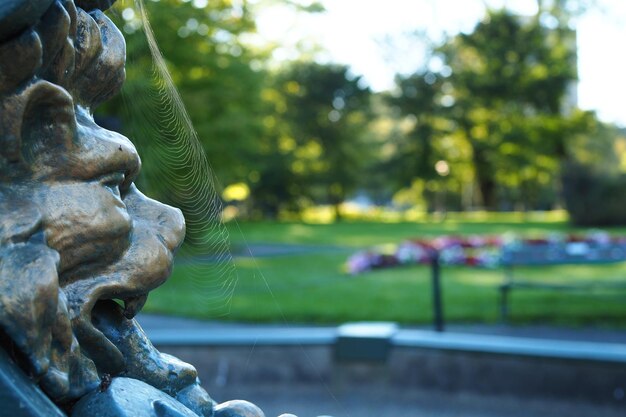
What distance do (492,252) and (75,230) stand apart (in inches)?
506

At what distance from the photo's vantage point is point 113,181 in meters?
1.74

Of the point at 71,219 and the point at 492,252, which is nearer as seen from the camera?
the point at 71,219

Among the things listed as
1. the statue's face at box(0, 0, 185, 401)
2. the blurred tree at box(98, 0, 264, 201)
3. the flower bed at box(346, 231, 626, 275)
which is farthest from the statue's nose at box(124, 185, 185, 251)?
the blurred tree at box(98, 0, 264, 201)

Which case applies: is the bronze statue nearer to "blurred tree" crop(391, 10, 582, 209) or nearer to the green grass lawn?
the green grass lawn

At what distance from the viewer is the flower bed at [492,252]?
36.8ft

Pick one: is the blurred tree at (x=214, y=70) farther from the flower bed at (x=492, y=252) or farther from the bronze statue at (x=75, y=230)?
the bronze statue at (x=75, y=230)

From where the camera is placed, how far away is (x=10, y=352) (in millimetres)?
1464

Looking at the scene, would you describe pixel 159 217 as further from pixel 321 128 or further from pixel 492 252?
pixel 321 128

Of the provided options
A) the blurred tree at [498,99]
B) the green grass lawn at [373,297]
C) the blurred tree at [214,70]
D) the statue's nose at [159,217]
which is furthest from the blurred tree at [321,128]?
the statue's nose at [159,217]

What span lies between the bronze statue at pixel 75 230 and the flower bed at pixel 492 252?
30.4 ft

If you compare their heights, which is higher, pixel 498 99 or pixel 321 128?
pixel 498 99

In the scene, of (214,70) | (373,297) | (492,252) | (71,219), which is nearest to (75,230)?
(71,219)

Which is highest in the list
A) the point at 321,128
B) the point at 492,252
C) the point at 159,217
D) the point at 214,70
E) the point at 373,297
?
the point at 159,217

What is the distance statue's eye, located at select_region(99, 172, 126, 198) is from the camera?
1.71m
